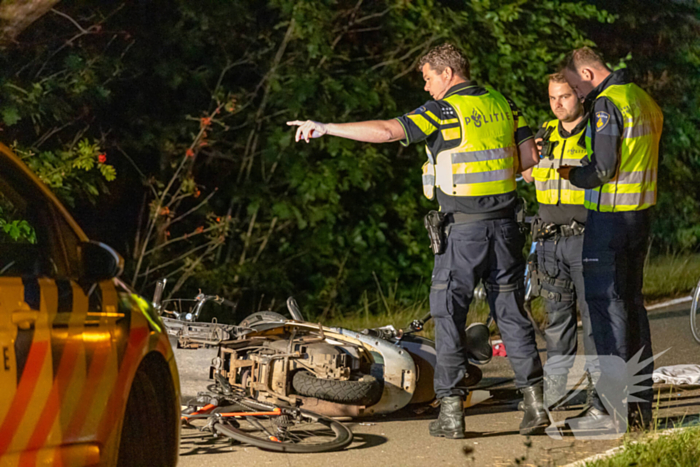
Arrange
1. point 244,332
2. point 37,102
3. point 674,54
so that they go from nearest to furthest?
point 244,332
point 37,102
point 674,54

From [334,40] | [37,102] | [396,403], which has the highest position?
[334,40]

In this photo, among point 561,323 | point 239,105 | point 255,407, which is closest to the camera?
point 255,407

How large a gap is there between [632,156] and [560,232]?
2.82 feet

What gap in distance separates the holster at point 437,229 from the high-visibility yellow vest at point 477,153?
0.48ft

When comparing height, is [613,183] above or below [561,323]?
above

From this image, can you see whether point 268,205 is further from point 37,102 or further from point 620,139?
point 620,139

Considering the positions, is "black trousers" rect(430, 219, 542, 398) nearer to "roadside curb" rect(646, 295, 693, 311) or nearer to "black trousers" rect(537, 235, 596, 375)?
"black trousers" rect(537, 235, 596, 375)

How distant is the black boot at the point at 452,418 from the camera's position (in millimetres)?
5598

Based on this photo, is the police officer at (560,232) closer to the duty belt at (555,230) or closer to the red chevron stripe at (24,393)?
the duty belt at (555,230)

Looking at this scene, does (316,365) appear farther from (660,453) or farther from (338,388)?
(660,453)

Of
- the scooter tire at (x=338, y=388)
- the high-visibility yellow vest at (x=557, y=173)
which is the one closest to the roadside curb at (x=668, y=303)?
the high-visibility yellow vest at (x=557, y=173)

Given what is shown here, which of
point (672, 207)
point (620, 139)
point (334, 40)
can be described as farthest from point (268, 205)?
point (672, 207)

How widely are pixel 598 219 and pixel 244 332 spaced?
2132 mm

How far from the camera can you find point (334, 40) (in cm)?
1198
